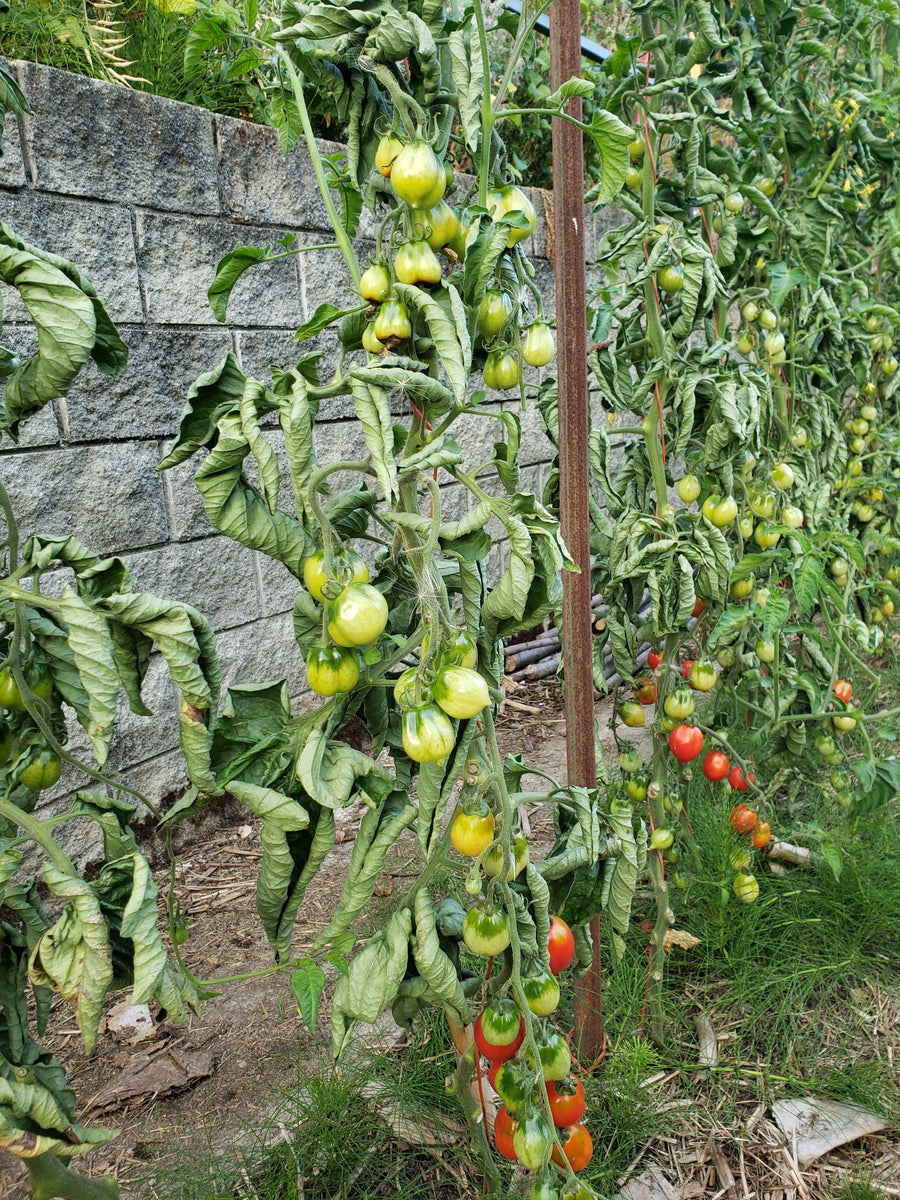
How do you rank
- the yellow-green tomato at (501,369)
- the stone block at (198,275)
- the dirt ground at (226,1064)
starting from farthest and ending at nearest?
the stone block at (198,275) → the dirt ground at (226,1064) → the yellow-green tomato at (501,369)

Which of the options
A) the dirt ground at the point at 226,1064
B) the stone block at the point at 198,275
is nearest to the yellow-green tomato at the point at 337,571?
the dirt ground at the point at 226,1064

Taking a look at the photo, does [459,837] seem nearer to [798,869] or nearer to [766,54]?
[798,869]

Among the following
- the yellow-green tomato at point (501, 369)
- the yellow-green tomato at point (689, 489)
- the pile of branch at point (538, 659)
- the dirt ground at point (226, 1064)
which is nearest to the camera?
the yellow-green tomato at point (501, 369)

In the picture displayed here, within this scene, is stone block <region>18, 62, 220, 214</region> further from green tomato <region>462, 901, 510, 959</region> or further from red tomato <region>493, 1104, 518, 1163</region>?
red tomato <region>493, 1104, 518, 1163</region>

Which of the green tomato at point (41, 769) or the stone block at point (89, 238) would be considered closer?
the green tomato at point (41, 769)

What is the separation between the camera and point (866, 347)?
2623 mm

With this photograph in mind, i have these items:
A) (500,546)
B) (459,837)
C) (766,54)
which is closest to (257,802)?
(459,837)

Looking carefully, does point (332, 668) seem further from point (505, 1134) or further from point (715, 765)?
point (715, 765)

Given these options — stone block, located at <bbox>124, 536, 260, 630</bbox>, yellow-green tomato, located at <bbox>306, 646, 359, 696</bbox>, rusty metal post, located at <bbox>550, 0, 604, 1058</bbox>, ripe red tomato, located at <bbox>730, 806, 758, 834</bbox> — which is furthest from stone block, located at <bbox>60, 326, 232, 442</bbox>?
ripe red tomato, located at <bbox>730, 806, 758, 834</bbox>

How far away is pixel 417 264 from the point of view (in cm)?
89

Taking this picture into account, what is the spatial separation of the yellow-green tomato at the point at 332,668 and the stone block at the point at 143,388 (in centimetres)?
141

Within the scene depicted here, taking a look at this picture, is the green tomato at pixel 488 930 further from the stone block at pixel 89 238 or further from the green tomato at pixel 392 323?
the stone block at pixel 89 238

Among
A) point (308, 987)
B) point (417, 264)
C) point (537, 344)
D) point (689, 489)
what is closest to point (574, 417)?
point (537, 344)

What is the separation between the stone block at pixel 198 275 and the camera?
2.17 m
